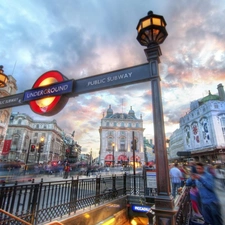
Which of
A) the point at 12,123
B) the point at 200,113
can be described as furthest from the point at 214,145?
the point at 12,123

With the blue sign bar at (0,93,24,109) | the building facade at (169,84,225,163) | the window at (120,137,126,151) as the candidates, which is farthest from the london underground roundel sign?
→ the window at (120,137,126,151)

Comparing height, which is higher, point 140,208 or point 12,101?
point 12,101

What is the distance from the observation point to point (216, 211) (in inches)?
156

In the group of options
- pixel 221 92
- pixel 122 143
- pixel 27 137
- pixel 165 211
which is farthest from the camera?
pixel 122 143

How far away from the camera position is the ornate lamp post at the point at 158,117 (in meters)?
2.88

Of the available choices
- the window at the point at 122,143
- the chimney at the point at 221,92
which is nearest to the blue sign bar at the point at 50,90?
the chimney at the point at 221,92

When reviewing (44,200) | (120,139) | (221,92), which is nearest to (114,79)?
(44,200)

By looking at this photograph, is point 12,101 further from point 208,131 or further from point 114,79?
point 208,131

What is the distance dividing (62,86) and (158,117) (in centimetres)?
321

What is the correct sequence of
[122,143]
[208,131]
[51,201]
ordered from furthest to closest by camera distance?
[122,143] → [208,131] → [51,201]

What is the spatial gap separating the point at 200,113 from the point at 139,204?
2046 inches

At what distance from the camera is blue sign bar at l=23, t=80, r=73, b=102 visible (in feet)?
15.6

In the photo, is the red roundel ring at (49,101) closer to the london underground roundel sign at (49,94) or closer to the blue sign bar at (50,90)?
the london underground roundel sign at (49,94)

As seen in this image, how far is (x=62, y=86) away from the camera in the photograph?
4852 millimetres
